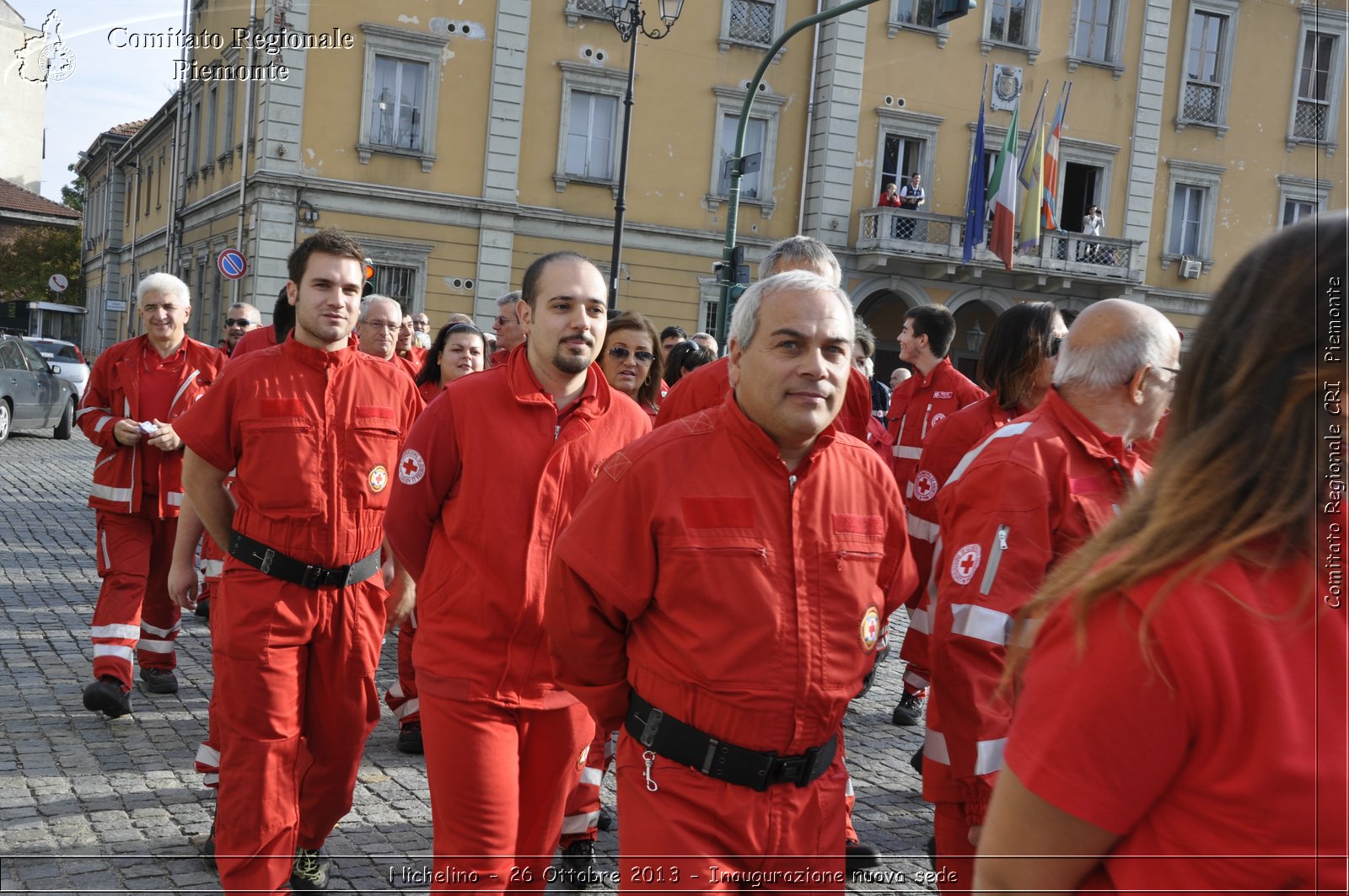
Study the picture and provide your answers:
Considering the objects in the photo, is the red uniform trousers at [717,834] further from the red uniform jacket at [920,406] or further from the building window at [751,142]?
the building window at [751,142]

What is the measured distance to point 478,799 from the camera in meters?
3.46

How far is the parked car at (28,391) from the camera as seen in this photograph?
72.0 feet

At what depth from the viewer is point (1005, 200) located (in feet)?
88.3

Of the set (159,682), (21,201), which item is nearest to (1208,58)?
(21,201)

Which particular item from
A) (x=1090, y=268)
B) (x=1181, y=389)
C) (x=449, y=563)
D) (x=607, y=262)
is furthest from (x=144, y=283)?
(x=1090, y=268)

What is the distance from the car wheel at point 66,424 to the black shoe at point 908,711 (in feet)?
68.5

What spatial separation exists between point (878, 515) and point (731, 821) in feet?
2.68

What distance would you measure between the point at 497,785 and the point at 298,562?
1261 millimetres

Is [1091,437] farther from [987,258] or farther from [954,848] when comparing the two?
[987,258]

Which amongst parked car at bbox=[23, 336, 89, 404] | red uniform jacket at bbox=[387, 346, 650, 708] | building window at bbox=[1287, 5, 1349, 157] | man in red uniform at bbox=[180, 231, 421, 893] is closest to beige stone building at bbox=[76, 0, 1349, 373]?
parked car at bbox=[23, 336, 89, 404]

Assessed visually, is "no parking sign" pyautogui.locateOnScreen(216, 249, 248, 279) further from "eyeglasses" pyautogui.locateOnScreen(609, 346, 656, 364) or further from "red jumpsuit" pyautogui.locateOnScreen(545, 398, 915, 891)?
"red jumpsuit" pyautogui.locateOnScreen(545, 398, 915, 891)

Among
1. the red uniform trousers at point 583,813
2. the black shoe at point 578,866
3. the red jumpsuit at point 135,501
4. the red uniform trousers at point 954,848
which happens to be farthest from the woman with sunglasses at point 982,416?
the red jumpsuit at point 135,501

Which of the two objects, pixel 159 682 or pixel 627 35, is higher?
pixel 627 35

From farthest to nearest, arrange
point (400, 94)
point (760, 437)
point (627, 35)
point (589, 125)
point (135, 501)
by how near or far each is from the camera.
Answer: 1. point (589, 125)
2. point (400, 94)
3. point (627, 35)
4. point (135, 501)
5. point (760, 437)
